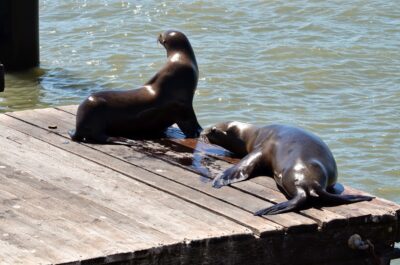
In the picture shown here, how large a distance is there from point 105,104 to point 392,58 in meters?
6.02

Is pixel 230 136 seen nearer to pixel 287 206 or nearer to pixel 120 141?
pixel 120 141

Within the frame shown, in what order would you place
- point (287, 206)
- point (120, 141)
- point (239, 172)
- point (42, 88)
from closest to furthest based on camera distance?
point (287, 206)
point (239, 172)
point (120, 141)
point (42, 88)

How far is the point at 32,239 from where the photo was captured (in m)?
4.07

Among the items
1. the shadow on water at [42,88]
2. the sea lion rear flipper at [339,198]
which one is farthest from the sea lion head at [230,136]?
the shadow on water at [42,88]

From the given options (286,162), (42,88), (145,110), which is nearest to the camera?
(286,162)

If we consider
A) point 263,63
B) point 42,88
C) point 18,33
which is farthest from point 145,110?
point 263,63

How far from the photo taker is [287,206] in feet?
14.9

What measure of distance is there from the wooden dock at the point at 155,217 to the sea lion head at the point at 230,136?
80 millimetres

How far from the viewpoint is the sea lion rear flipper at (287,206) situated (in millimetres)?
4492

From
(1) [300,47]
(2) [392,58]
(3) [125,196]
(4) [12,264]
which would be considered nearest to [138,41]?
(1) [300,47]

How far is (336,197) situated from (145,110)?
5.20ft

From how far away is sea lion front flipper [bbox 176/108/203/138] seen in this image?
5.92m

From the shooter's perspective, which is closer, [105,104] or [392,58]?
[105,104]

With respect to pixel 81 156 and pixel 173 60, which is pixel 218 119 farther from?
pixel 81 156
